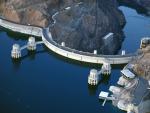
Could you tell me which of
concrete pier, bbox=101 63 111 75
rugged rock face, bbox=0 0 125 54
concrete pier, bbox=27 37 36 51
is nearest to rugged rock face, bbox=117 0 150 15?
rugged rock face, bbox=0 0 125 54

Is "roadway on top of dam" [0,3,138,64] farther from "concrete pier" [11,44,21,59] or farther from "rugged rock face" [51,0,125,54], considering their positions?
"concrete pier" [11,44,21,59]

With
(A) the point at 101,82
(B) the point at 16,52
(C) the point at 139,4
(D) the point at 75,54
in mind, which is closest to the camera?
(A) the point at 101,82

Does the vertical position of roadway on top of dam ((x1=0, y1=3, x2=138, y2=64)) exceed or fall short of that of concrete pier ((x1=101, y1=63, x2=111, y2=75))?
it exceeds it

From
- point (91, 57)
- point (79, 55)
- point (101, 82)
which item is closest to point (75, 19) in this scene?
point (79, 55)

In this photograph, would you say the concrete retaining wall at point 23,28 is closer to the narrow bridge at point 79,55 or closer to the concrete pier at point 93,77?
the narrow bridge at point 79,55

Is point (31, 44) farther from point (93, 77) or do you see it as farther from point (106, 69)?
point (93, 77)

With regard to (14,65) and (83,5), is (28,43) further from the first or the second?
(83,5)

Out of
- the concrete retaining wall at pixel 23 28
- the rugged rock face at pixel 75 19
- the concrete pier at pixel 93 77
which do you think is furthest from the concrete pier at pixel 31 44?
the concrete pier at pixel 93 77

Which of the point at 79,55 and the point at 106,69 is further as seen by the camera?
the point at 79,55
